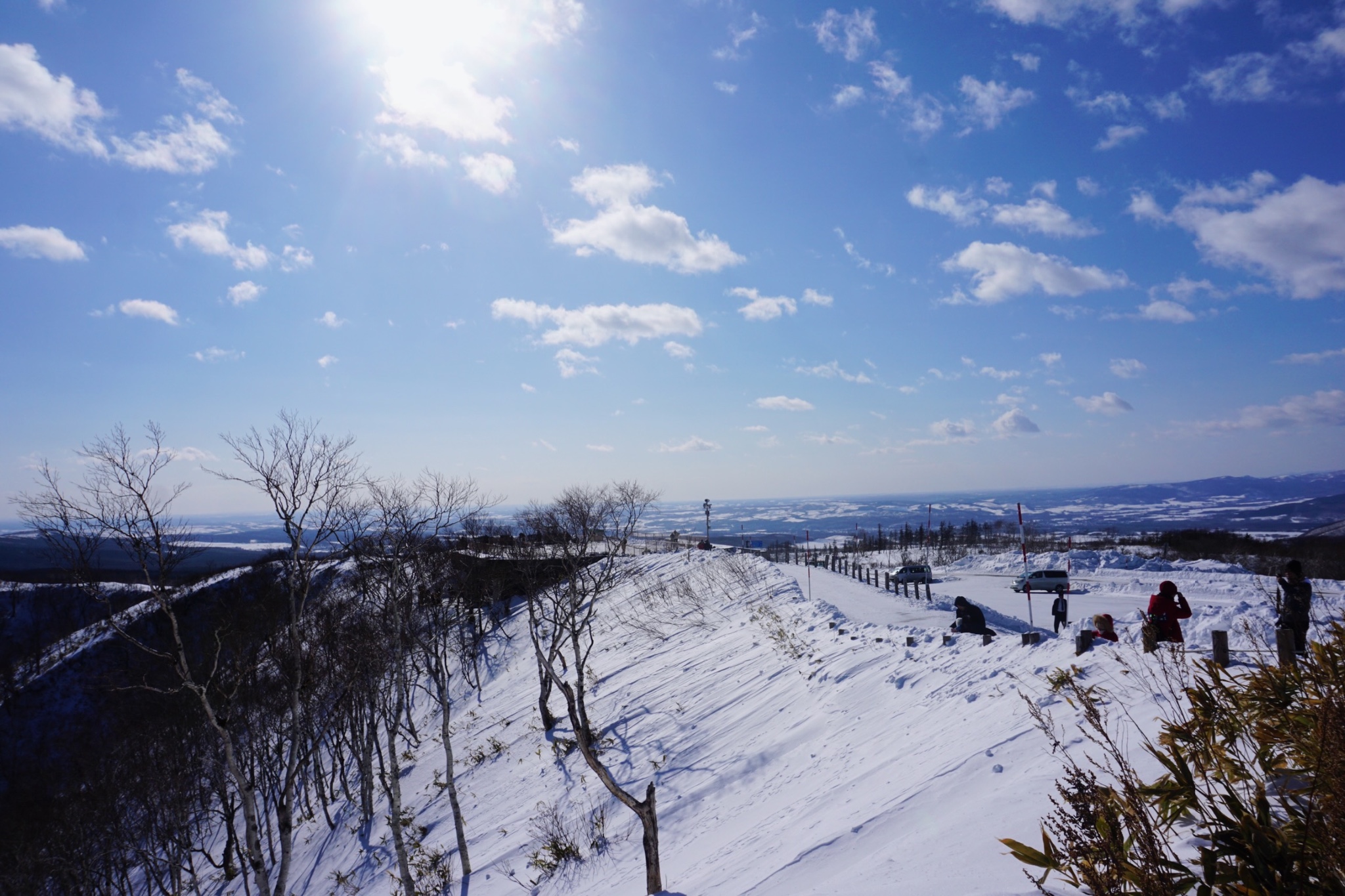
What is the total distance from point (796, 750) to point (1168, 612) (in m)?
7.15

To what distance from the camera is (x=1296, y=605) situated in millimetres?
9266

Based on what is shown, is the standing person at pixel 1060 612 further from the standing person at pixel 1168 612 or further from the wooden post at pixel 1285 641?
the wooden post at pixel 1285 641

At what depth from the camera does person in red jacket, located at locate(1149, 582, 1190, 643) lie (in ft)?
31.4

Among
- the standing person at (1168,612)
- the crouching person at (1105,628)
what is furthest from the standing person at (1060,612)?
the crouching person at (1105,628)

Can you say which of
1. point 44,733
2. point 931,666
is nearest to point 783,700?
point 931,666

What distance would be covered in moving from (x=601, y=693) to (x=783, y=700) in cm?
994

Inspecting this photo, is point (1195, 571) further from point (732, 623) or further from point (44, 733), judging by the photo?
point (44, 733)

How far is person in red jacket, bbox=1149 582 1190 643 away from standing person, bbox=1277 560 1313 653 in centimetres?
122

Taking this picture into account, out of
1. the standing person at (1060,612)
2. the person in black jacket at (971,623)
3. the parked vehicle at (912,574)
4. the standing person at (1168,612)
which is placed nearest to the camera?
the standing person at (1168,612)

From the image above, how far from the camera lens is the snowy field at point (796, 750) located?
6.79 meters

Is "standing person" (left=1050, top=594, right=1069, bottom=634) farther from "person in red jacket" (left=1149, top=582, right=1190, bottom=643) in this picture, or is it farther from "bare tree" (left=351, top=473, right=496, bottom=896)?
"bare tree" (left=351, top=473, right=496, bottom=896)

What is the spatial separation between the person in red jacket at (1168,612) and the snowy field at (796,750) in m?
0.56

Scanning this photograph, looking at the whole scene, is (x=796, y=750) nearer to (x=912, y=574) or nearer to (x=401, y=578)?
(x=401, y=578)

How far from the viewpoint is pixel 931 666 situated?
12430 millimetres
